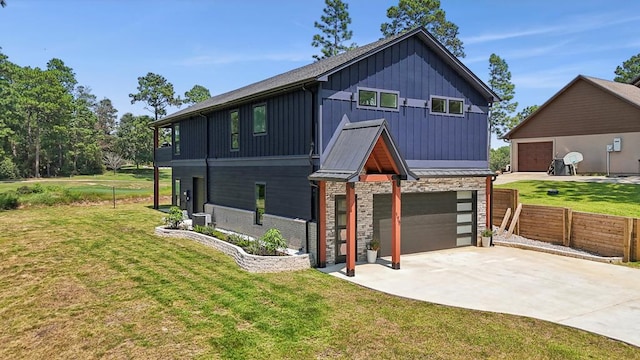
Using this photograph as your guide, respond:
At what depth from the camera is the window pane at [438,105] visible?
15.7m

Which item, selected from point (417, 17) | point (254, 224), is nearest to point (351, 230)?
point (254, 224)

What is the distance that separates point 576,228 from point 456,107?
20.1ft

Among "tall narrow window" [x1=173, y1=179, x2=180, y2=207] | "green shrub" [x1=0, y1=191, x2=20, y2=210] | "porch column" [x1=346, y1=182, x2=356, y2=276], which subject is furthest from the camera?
"green shrub" [x1=0, y1=191, x2=20, y2=210]

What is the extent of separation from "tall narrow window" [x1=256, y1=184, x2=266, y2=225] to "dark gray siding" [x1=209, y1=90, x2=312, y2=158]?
135 cm

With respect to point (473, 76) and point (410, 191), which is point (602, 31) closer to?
point (473, 76)

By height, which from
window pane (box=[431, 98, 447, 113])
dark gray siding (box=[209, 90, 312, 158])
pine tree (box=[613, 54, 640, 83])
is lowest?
dark gray siding (box=[209, 90, 312, 158])

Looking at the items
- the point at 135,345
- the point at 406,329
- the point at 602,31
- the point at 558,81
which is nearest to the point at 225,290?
the point at 135,345

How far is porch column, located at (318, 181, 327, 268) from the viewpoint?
1274cm

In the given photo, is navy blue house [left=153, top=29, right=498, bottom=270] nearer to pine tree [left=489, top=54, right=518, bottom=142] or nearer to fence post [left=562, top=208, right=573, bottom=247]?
fence post [left=562, top=208, right=573, bottom=247]

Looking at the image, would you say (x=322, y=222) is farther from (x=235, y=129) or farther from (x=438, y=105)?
(x=235, y=129)

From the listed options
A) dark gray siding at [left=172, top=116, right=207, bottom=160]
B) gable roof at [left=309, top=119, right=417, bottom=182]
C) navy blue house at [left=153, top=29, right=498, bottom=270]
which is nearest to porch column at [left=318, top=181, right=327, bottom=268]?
navy blue house at [left=153, top=29, right=498, bottom=270]

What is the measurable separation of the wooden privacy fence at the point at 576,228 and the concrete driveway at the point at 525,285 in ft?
3.55

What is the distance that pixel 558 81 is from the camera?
47.8m

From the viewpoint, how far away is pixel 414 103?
49.7 ft
